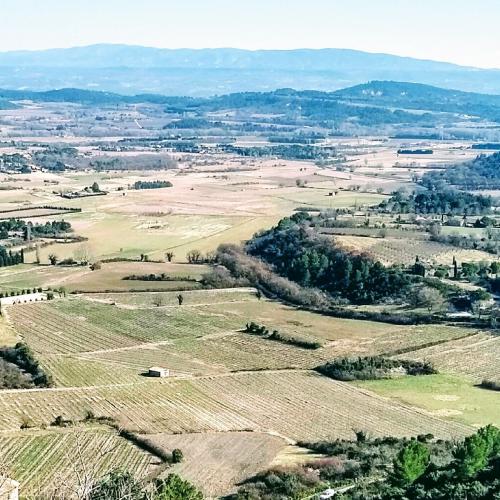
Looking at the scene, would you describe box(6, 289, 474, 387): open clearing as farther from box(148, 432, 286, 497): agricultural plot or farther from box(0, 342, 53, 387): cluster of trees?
box(148, 432, 286, 497): agricultural plot

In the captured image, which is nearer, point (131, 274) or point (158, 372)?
point (158, 372)

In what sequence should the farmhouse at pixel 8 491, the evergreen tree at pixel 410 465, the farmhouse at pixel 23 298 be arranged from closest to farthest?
the farmhouse at pixel 8 491, the evergreen tree at pixel 410 465, the farmhouse at pixel 23 298

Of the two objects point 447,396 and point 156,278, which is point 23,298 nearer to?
point 156,278

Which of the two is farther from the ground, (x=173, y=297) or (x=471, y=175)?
(x=173, y=297)

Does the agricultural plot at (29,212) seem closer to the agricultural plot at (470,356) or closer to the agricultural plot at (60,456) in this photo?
the agricultural plot at (470,356)

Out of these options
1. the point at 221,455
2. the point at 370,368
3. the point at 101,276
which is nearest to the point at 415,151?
the point at 101,276

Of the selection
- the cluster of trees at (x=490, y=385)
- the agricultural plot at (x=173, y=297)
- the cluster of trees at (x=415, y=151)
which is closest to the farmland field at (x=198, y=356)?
the agricultural plot at (x=173, y=297)

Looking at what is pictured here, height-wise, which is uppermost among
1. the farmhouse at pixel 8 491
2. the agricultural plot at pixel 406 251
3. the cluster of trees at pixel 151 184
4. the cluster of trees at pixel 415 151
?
the farmhouse at pixel 8 491
